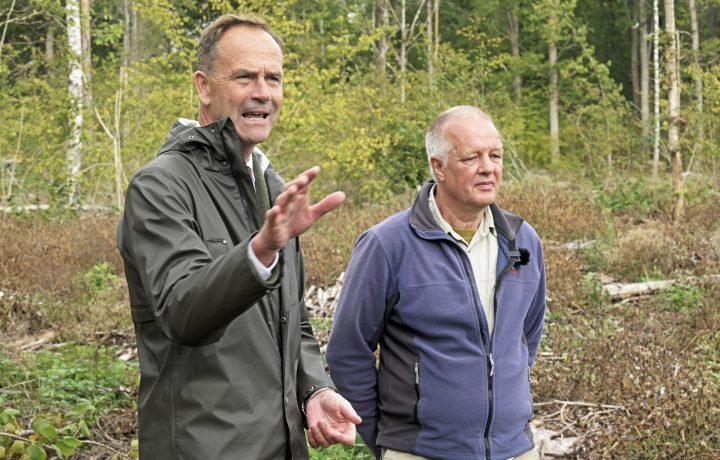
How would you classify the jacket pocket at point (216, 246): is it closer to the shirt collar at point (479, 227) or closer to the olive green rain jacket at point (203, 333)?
the olive green rain jacket at point (203, 333)

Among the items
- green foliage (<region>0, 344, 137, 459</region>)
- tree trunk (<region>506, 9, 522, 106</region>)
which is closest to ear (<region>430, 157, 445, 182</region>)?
green foliage (<region>0, 344, 137, 459</region>)

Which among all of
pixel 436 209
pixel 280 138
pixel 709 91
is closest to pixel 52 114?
pixel 280 138

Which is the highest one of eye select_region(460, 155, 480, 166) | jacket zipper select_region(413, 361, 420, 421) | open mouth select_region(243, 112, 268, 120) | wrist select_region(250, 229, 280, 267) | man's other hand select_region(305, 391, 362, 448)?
open mouth select_region(243, 112, 268, 120)

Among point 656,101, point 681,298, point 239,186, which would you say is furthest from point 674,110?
point 656,101

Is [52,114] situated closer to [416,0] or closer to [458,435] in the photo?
[458,435]

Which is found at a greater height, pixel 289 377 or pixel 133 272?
pixel 133 272

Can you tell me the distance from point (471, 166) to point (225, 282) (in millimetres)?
1874

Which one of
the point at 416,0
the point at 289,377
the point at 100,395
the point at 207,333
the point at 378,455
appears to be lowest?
the point at 100,395

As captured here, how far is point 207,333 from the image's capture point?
2074 millimetres

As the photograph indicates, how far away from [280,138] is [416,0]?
825 inches

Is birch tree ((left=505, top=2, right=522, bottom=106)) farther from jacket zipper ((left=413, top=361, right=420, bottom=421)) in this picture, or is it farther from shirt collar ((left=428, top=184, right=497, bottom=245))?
jacket zipper ((left=413, top=361, right=420, bottom=421))

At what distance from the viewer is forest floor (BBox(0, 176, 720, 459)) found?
17.1 ft

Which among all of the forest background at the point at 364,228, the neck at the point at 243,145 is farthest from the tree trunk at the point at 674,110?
the neck at the point at 243,145

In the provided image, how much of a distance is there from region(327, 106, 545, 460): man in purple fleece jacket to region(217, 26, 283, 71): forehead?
106 centimetres
